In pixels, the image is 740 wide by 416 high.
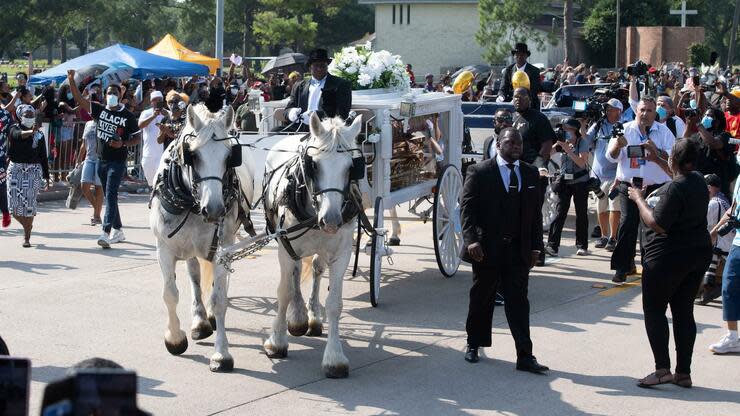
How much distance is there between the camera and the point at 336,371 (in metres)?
7.99

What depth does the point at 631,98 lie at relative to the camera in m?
15.3

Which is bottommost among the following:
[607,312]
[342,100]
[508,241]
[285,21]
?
[607,312]

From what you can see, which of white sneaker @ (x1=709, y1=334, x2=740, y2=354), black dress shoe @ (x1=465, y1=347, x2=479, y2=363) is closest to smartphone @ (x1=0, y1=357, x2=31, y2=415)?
black dress shoe @ (x1=465, y1=347, x2=479, y2=363)

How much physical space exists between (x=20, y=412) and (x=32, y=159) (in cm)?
1181

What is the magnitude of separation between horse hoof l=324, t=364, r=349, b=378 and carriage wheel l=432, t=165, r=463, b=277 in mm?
3658

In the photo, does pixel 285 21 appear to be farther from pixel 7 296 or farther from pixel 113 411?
pixel 113 411

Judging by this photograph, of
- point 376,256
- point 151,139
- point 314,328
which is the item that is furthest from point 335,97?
point 151,139

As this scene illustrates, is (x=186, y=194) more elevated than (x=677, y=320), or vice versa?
(x=186, y=194)

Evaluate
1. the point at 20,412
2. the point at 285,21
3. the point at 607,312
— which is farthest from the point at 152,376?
the point at 285,21

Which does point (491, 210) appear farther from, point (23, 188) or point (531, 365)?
point (23, 188)

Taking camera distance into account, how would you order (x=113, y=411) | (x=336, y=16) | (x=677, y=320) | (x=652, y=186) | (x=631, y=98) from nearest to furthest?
(x=113, y=411) → (x=677, y=320) → (x=652, y=186) → (x=631, y=98) → (x=336, y=16)

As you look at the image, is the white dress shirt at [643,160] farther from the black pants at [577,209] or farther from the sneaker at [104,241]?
the sneaker at [104,241]

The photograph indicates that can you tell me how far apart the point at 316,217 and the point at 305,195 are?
0.75ft

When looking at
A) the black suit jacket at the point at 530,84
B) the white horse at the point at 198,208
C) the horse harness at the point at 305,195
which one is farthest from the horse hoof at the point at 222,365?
the black suit jacket at the point at 530,84
